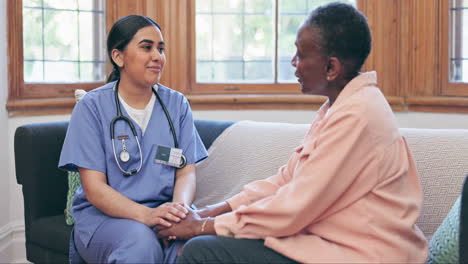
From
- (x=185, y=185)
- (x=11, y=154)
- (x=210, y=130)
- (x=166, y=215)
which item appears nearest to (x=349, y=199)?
(x=166, y=215)

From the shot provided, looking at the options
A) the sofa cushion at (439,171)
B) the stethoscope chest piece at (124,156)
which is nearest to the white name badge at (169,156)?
the stethoscope chest piece at (124,156)

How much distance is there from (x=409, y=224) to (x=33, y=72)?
257 centimetres

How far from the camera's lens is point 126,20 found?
231 cm

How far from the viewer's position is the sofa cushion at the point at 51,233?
2504 millimetres

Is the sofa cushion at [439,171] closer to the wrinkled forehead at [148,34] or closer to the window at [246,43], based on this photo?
the wrinkled forehead at [148,34]

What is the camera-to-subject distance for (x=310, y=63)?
176cm

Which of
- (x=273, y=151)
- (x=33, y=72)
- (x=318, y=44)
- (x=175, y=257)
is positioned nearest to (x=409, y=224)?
(x=318, y=44)

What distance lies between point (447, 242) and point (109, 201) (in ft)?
3.66

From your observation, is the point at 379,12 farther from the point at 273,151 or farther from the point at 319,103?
the point at 273,151

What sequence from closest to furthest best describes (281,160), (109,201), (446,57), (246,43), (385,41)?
(109,201) < (281,160) < (446,57) < (385,41) < (246,43)

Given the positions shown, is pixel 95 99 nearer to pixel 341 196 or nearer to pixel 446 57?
pixel 341 196

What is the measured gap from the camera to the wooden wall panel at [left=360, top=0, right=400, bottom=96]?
3598 millimetres

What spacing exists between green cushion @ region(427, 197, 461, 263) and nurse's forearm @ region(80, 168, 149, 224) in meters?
0.95

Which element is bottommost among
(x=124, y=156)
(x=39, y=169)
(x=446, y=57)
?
(x=39, y=169)
